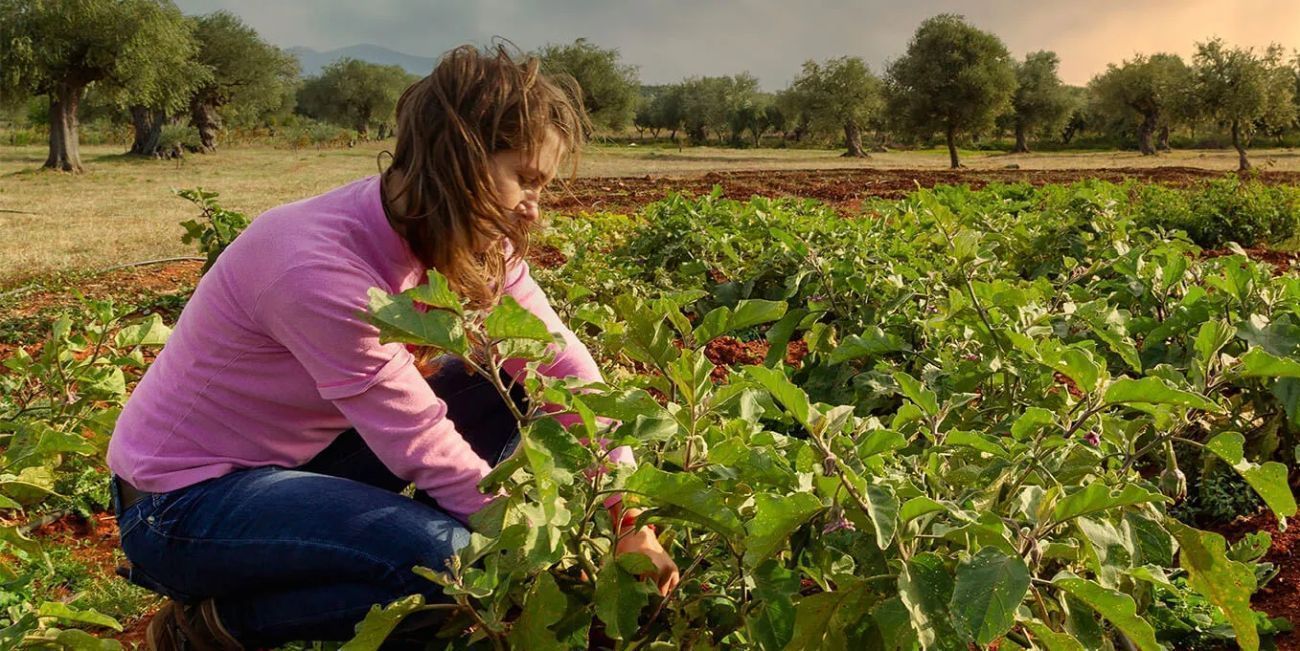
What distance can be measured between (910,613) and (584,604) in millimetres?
607

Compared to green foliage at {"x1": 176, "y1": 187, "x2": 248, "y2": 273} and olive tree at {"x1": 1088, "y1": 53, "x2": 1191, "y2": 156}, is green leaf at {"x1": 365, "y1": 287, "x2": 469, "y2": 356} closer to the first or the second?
green foliage at {"x1": 176, "y1": 187, "x2": 248, "y2": 273}

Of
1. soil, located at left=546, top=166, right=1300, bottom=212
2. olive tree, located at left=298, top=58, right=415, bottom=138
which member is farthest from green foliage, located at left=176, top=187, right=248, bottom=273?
olive tree, located at left=298, top=58, right=415, bottom=138

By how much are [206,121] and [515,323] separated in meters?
41.8

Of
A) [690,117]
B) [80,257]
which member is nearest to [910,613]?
[80,257]

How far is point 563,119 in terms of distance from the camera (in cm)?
197

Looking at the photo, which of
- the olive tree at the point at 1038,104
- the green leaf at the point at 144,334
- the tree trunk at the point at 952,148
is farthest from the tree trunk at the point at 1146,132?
the green leaf at the point at 144,334

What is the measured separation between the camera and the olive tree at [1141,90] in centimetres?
4390

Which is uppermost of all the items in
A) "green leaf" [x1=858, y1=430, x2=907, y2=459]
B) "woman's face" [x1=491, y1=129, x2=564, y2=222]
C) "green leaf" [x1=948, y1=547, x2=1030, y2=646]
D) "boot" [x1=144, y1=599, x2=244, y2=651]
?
"woman's face" [x1=491, y1=129, x2=564, y2=222]

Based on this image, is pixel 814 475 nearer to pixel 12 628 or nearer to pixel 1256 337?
pixel 12 628

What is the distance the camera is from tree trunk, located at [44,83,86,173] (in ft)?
74.7

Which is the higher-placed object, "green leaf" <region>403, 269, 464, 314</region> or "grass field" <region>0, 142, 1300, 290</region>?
"green leaf" <region>403, 269, 464, 314</region>

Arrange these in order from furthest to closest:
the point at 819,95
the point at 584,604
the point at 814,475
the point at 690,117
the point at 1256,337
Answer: the point at 690,117 → the point at 819,95 → the point at 1256,337 → the point at 584,604 → the point at 814,475

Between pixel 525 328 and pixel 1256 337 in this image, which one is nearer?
pixel 525 328

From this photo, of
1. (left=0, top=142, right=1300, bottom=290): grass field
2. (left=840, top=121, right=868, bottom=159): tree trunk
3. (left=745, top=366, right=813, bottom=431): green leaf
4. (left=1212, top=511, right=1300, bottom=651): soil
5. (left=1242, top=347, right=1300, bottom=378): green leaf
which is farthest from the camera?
(left=840, top=121, right=868, bottom=159): tree trunk
